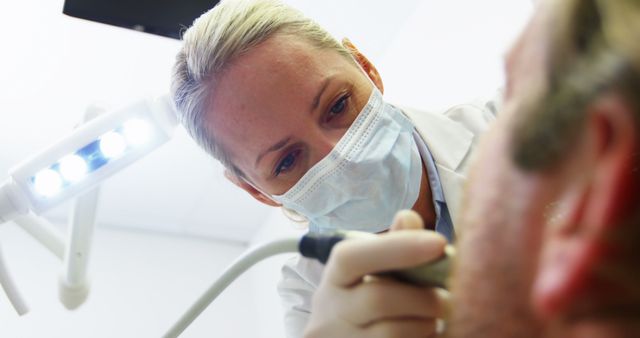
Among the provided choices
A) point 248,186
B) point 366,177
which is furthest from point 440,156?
point 248,186

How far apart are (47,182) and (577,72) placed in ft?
2.87

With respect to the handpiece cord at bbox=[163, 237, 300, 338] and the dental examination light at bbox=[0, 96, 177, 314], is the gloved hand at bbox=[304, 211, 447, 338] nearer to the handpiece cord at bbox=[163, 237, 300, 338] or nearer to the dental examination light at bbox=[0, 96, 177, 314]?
the handpiece cord at bbox=[163, 237, 300, 338]

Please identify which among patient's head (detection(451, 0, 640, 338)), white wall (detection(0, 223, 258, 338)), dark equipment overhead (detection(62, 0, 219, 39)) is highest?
patient's head (detection(451, 0, 640, 338))

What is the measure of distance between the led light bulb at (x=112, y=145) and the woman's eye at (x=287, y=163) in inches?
11.1

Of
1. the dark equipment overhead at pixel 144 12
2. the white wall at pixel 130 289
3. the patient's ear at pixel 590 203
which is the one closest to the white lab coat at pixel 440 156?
the dark equipment overhead at pixel 144 12

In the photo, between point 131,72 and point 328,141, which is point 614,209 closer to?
point 328,141

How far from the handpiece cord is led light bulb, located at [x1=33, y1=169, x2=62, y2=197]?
1.00ft

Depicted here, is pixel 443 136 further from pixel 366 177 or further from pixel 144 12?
pixel 144 12

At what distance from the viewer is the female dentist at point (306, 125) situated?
1.06m

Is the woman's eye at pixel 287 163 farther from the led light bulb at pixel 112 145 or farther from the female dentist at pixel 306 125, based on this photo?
the led light bulb at pixel 112 145

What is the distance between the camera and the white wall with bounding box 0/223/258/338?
2629mm

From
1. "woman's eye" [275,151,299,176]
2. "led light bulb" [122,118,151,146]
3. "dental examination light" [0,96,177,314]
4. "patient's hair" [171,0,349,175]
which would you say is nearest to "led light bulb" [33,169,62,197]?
"dental examination light" [0,96,177,314]

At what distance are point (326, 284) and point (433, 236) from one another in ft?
0.48

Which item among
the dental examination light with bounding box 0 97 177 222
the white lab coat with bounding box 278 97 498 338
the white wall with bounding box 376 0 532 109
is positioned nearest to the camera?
the dental examination light with bounding box 0 97 177 222
